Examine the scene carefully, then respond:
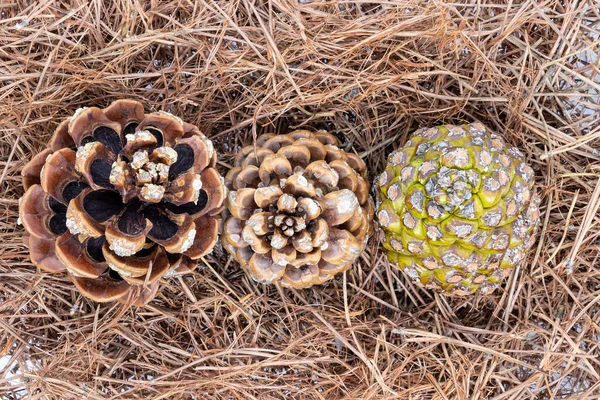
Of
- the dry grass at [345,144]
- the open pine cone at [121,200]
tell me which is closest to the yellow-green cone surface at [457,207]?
the dry grass at [345,144]

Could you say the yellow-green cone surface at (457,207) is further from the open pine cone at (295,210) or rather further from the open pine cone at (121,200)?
the open pine cone at (121,200)

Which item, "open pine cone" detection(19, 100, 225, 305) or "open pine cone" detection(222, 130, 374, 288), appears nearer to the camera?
"open pine cone" detection(19, 100, 225, 305)

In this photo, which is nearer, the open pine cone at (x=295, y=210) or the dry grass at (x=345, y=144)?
the open pine cone at (x=295, y=210)

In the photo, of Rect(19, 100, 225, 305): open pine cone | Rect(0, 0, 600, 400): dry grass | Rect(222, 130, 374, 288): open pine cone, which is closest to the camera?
Rect(19, 100, 225, 305): open pine cone

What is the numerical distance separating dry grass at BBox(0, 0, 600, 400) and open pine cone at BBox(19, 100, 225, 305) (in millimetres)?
267

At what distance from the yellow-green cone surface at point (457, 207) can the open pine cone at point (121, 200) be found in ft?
1.73

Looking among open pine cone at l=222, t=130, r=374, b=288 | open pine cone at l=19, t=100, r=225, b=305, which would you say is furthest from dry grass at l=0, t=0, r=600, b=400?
open pine cone at l=19, t=100, r=225, b=305

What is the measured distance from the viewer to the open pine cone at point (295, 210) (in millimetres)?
1397

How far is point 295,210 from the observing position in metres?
1.40

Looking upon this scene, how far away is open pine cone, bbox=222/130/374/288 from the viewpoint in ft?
4.58

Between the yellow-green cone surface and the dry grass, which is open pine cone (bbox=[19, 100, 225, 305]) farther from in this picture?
the yellow-green cone surface

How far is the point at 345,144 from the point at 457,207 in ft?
1.75

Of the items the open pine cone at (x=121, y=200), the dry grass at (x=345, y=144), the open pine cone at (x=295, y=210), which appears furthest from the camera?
the dry grass at (x=345, y=144)

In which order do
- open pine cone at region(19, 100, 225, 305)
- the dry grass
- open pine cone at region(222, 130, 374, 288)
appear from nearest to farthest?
open pine cone at region(19, 100, 225, 305) < open pine cone at region(222, 130, 374, 288) < the dry grass
